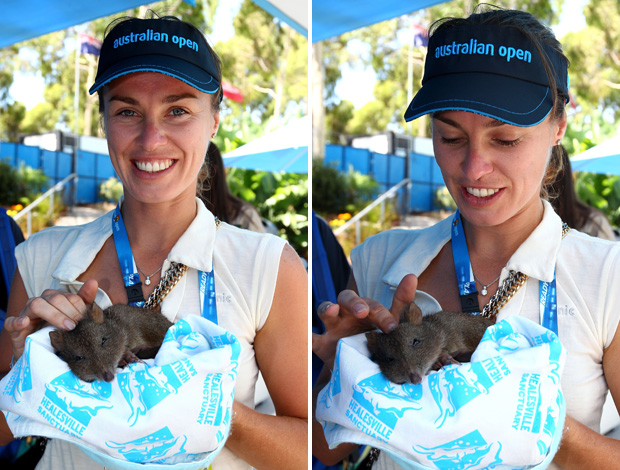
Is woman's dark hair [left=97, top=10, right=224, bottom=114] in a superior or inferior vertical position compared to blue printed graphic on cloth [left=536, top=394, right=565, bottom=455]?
superior

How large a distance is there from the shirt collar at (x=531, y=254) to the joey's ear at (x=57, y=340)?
1070mm

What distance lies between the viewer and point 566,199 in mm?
2248

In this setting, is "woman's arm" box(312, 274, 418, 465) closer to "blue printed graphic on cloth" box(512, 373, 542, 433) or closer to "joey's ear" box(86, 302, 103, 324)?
"blue printed graphic on cloth" box(512, 373, 542, 433)

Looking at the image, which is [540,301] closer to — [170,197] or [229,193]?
[170,197]

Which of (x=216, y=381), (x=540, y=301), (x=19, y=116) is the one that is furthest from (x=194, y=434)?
(x=19, y=116)

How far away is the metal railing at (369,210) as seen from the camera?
2.70 metres

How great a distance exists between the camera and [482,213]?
195cm

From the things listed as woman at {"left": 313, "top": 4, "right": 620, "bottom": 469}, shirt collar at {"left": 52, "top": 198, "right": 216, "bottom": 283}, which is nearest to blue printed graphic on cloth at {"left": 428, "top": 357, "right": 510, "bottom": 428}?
woman at {"left": 313, "top": 4, "right": 620, "bottom": 469}

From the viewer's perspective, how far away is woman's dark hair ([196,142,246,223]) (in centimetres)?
224

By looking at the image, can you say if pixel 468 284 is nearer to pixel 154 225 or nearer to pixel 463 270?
pixel 463 270

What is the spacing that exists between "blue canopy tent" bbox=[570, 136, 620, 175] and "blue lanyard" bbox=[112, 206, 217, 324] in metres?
1.48

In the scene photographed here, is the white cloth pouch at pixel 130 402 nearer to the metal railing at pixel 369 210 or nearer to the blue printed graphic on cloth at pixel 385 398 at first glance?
the blue printed graphic on cloth at pixel 385 398

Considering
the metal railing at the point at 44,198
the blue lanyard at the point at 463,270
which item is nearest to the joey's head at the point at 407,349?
the blue lanyard at the point at 463,270

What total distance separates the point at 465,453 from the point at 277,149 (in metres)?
1.88
